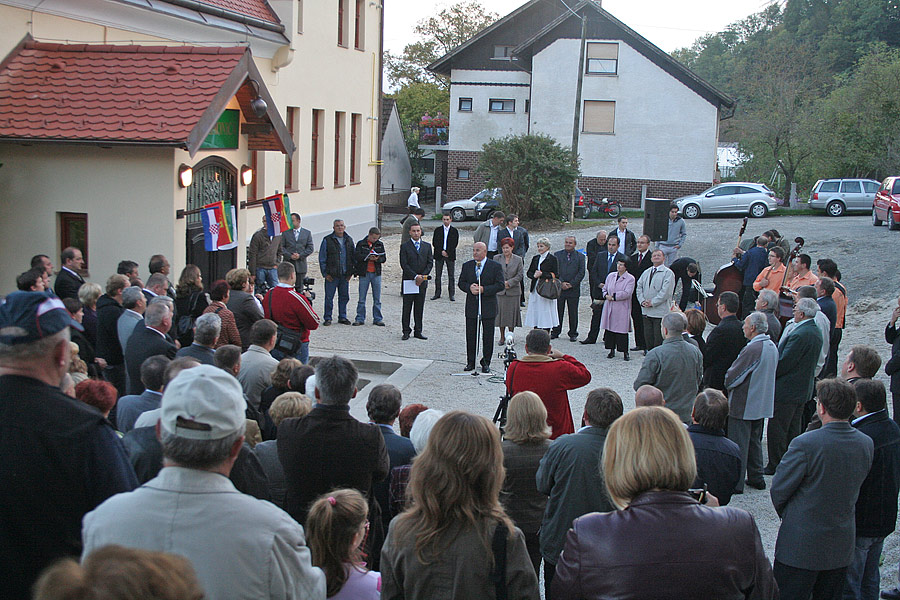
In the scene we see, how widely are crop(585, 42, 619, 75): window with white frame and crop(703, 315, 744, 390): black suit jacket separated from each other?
31.1 m

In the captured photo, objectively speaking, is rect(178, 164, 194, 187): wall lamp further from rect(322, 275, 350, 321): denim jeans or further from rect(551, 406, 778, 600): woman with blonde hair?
rect(551, 406, 778, 600): woman with blonde hair

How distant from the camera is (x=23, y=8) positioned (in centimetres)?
1094

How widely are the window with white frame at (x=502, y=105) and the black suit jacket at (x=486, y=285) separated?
98.0 feet

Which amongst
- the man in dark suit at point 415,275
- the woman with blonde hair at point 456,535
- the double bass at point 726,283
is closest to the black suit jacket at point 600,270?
the double bass at point 726,283

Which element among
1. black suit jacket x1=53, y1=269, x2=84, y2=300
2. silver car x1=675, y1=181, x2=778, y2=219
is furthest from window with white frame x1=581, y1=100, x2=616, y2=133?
black suit jacket x1=53, y1=269, x2=84, y2=300

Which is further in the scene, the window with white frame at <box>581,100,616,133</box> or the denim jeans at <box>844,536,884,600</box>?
the window with white frame at <box>581,100,616,133</box>

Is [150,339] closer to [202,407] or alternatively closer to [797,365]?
[202,407]

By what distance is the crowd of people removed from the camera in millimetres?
2373

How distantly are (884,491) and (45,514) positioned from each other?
14.9 ft

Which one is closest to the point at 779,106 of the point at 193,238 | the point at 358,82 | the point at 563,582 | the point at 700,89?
the point at 700,89

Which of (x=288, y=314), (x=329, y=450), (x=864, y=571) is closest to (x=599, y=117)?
(x=288, y=314)

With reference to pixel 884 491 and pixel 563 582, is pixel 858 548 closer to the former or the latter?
pixel 884 491

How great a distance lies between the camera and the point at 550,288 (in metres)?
12.9

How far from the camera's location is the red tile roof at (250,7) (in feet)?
55.7
